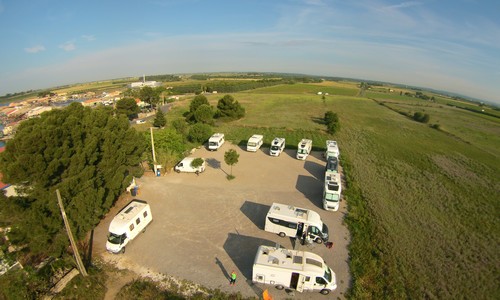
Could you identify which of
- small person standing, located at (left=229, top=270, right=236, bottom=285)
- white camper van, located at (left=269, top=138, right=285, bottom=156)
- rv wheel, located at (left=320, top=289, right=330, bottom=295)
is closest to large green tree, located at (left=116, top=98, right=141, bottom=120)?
white camper van, located at (left=269, top=138, right=285, bottom=156)

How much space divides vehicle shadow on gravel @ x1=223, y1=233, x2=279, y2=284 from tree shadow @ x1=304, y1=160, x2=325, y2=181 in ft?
38.6

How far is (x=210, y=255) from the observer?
13797 mm

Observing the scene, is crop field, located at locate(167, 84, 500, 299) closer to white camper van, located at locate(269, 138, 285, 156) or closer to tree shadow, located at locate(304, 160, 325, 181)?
tree shadow, located at locate(304, 160, 325, 181)

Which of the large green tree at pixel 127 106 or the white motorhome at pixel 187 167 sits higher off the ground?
the large green tree at pixel 127 106

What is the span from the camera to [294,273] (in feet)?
37.0

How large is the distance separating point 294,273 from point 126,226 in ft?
32.3

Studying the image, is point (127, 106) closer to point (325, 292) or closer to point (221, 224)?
point (221, 224)

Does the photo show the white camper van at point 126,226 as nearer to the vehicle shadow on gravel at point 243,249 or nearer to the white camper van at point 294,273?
the vehicle shadow on gravel at point 243,249

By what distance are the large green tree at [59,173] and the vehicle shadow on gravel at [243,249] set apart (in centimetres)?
832

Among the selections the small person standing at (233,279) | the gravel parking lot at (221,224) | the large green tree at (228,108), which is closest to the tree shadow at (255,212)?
the gravel parking lot at (221,224)

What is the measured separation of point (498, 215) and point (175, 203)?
26594 millimetres

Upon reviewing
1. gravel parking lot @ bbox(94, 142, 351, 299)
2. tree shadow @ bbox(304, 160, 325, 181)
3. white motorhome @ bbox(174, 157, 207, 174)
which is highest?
white motorhome @ bbox(174, 157, 207, 174)

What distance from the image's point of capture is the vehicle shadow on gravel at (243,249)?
13012 mm

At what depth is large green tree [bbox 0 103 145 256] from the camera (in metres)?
11.5
